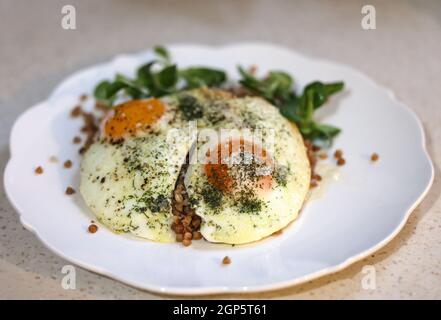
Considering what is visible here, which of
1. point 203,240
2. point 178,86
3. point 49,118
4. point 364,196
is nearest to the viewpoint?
point 203,240

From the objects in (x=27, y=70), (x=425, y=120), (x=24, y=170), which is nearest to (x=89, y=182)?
(x=24, y=170)

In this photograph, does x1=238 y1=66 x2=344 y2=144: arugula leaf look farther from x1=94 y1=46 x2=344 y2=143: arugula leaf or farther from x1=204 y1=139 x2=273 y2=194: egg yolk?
x1=204 y1=139 x2=273 y2=194: egg yolk

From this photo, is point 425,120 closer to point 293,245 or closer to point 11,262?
point 293,245

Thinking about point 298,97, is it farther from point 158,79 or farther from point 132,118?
point 132,118

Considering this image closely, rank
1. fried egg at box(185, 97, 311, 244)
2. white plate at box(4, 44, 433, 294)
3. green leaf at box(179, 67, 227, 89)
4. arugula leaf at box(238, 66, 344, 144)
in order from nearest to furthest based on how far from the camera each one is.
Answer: white plate at box(4, 44, 433, 294), fried egg at box(185, 97, 311, 244), arugula leaf at box(238, 66, 344, 144), green leaf at box(179, 67, 227, 89)

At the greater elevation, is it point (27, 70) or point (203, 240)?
point (27, 70)

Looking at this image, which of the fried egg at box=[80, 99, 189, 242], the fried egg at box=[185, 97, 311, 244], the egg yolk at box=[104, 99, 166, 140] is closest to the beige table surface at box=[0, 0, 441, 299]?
the fried egg at box=[80, 99, 189, 242]

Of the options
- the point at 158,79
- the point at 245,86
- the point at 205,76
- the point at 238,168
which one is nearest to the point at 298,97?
the point at 245,86
